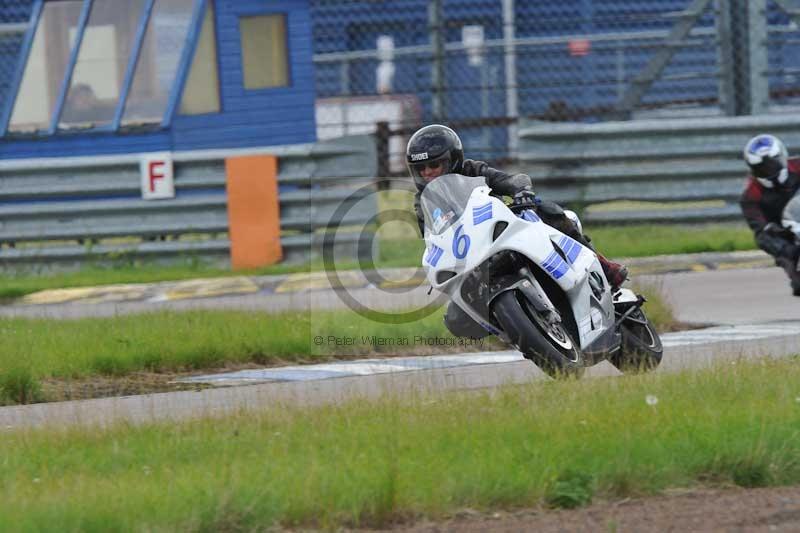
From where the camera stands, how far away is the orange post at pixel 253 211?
1497 centimetres

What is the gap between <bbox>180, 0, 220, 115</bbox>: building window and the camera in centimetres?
1709

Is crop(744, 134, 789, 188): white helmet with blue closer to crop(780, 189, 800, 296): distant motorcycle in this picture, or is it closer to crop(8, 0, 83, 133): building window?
crop(780, 189, 800, 296): distant motorcycle

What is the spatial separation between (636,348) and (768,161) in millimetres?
4282

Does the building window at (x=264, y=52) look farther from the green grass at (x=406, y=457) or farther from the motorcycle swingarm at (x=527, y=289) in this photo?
the green grass at (x=406, y=457)

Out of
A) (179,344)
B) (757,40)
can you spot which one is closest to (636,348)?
(179,344)

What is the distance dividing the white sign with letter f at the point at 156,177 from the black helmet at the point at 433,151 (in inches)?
326

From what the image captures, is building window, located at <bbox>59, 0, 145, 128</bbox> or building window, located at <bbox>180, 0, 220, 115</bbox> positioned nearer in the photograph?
building window, located at <bbox>59, 0, 145, 128</bbox>

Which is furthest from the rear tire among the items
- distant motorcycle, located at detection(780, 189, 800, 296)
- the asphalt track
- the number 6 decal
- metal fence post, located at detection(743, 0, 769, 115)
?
metal fence post, located at detection(743, 0, 769, 115)

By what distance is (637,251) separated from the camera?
1440 centimetres

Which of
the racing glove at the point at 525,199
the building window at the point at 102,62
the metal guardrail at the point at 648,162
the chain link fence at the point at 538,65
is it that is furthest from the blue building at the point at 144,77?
the racing glove at the point at 525,199

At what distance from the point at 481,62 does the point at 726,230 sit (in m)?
6.31

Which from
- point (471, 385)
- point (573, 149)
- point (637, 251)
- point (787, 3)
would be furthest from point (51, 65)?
point (471, 385)

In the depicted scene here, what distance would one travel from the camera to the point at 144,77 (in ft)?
55.1

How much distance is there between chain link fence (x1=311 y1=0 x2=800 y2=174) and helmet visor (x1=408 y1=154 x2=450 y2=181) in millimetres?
7806
